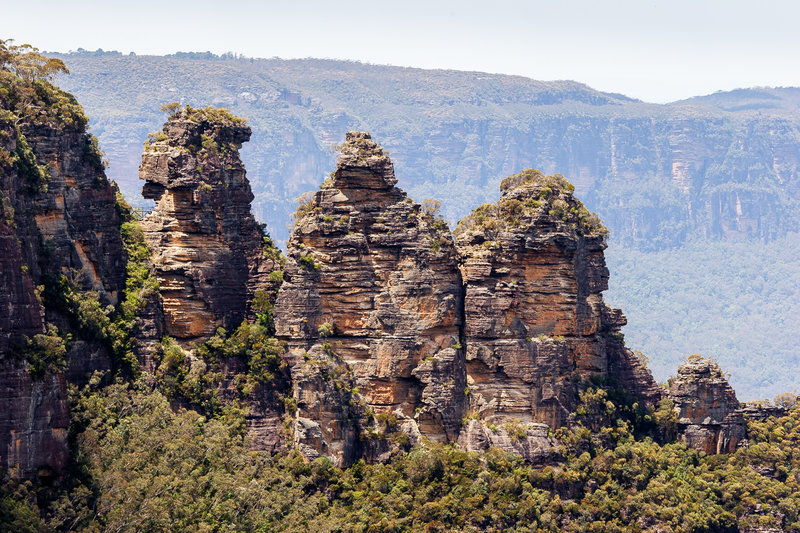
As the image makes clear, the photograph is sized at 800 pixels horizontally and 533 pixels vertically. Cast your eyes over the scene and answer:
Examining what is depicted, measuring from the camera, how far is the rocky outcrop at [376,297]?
70312mm

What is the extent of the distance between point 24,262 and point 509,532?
85.0 feet

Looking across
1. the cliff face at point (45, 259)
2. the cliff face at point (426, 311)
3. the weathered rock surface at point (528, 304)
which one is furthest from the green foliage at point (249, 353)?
the weathered rock surface at point (528, 304)

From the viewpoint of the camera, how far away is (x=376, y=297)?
70.8 metres

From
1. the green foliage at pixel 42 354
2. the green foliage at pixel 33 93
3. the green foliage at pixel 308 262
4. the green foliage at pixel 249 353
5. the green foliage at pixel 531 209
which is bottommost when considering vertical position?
the green foliage at pixel 249 353

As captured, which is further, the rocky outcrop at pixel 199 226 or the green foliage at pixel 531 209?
the green foliage at pixel 531 209

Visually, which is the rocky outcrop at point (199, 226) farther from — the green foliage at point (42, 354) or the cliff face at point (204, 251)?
the green foliage at point (42, 354)

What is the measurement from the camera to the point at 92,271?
6681 cm

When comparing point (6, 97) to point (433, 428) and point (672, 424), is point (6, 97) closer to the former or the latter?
point (433, 428)

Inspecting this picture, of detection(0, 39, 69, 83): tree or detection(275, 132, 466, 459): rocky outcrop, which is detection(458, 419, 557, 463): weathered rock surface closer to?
detection(275, 132, 466, 459): rocky outcrop

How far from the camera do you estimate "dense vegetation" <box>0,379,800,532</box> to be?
57.6 m

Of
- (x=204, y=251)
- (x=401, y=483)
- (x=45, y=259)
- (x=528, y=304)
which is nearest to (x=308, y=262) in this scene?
(x=204, y=251)

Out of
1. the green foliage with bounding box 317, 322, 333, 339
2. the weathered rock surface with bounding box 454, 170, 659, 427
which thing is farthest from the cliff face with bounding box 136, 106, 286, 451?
the weathered rock surface with bounding box 454, 170, 659, 427

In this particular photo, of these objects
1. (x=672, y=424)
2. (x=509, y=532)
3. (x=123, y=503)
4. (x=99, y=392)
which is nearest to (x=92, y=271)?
(x=99, y=392)

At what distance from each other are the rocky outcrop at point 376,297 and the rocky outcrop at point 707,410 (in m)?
14.3
